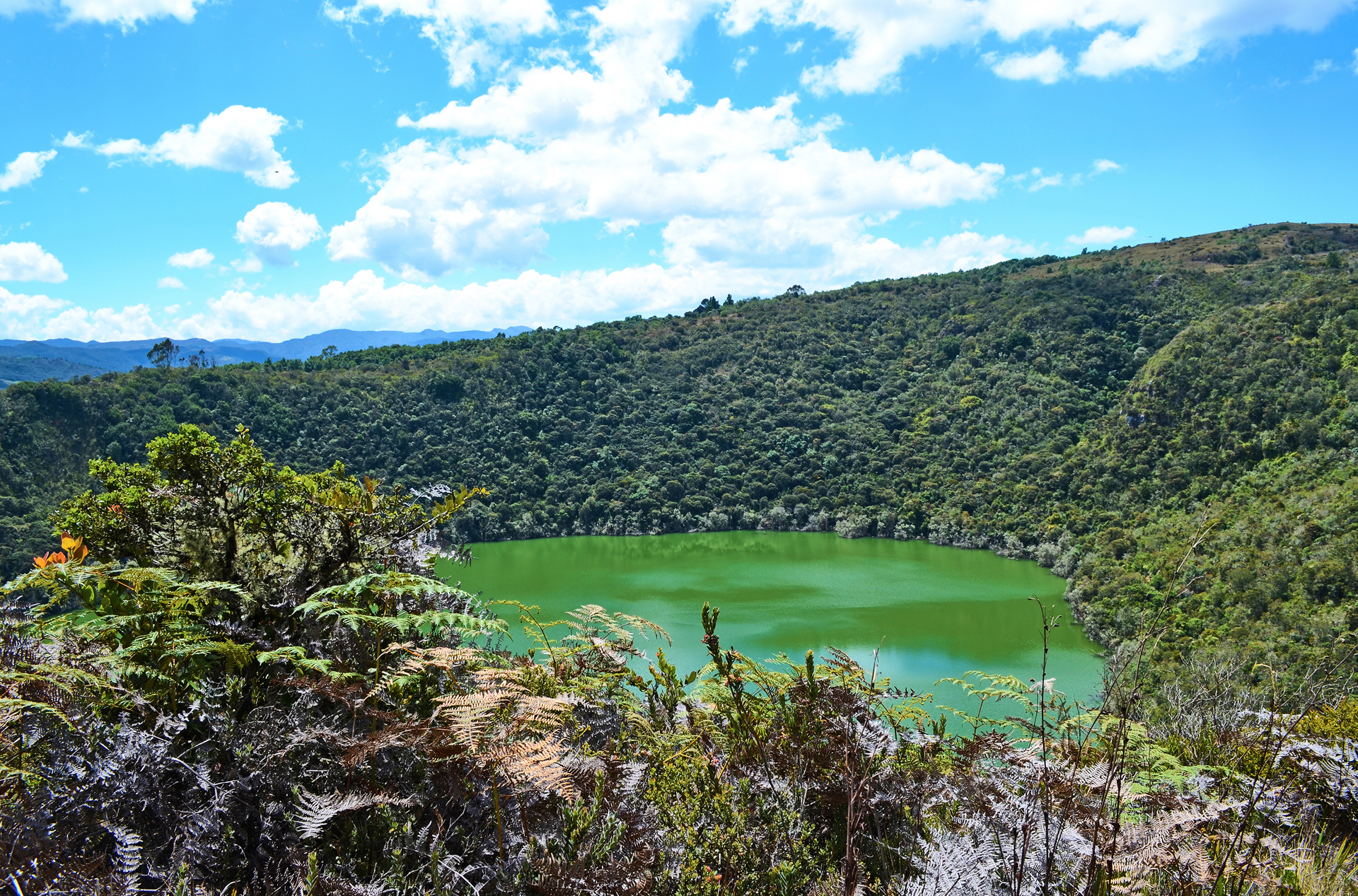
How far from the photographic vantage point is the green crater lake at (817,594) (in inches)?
732

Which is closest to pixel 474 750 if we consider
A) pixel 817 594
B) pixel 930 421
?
pixel 817 594

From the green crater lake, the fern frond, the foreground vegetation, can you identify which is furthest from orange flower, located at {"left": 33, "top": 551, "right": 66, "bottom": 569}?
the green crater lake

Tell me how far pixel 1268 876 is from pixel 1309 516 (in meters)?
23.8

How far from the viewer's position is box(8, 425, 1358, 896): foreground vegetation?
3.98ft

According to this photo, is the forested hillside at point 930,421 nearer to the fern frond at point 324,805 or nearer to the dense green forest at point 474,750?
the dense green forest at point 474,750

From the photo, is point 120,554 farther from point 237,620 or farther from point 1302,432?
point 1302,432

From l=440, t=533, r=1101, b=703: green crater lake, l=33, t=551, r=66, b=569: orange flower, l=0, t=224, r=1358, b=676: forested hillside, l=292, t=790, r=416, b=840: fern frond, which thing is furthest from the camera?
l=0, t=224, r=1358, b=676: forested hillside

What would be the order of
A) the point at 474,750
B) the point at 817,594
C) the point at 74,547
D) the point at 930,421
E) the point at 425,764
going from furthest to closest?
the point at 930,421, the point at 817,594, the point at 74,547, the point at 425,764, the point at 474,750

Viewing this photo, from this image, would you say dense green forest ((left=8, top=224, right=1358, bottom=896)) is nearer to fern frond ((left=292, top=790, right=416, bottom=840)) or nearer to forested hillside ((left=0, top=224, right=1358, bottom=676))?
fern frond ((left=292, top=790, right=416, bottom=840))

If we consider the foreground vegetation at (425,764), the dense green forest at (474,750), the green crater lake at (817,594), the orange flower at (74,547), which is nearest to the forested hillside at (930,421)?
the green crater lake at (817,594)

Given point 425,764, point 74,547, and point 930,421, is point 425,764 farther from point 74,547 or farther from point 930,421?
point 930,421

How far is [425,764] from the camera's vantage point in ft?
4.65

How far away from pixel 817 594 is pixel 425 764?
82.8 feet

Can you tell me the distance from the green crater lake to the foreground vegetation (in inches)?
506
